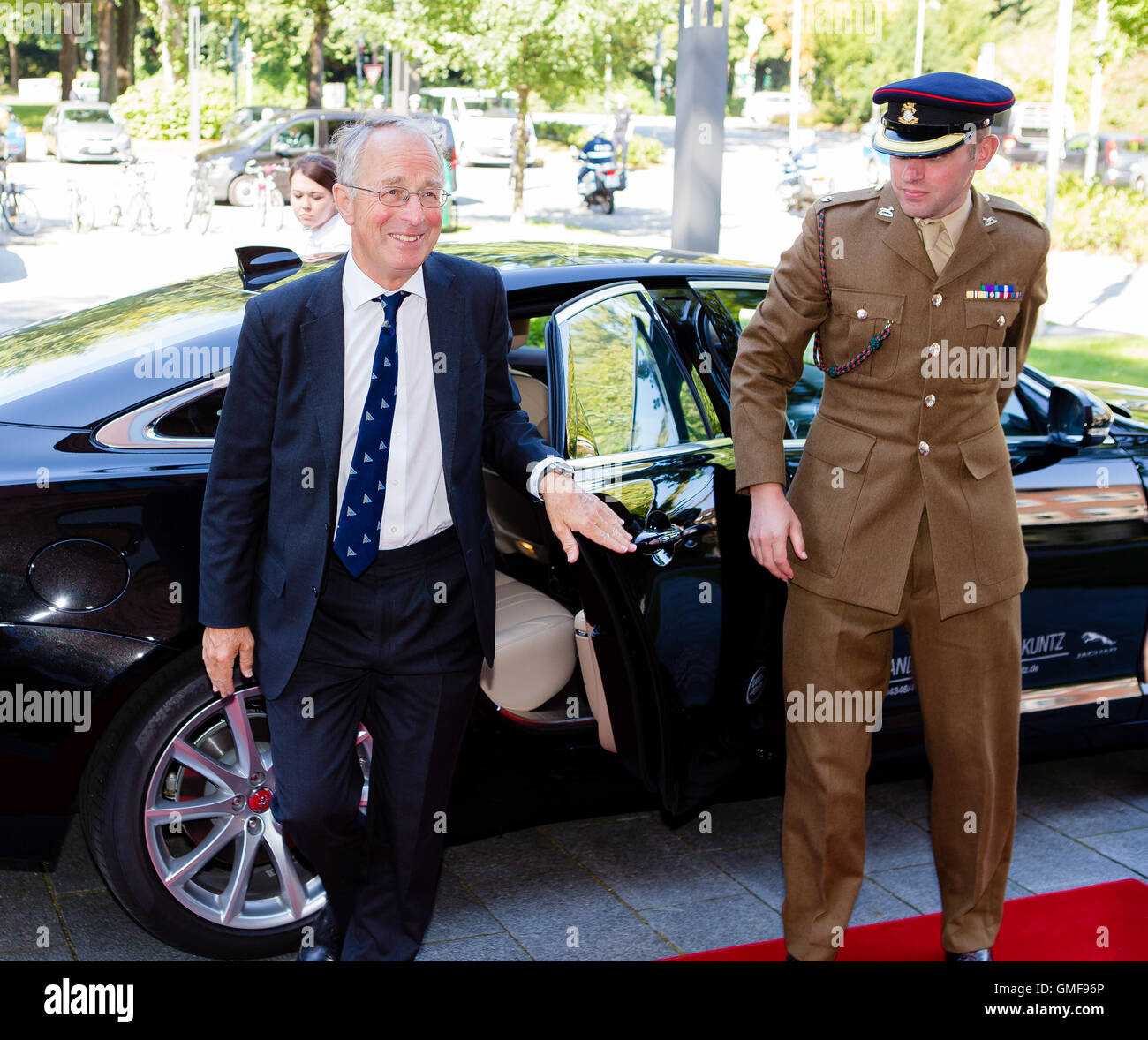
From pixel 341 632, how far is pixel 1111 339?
39.2 feet

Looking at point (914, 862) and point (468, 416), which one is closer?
point (468, 416)

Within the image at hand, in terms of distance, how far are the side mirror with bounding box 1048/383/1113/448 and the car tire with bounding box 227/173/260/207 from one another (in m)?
20.3

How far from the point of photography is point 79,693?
2787 mm

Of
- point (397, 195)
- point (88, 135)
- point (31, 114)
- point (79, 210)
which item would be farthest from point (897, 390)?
point (31, 114)

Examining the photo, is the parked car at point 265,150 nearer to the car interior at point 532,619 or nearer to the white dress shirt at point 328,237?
the white dress shirt at point 328,237

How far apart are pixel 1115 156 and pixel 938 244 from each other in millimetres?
34098

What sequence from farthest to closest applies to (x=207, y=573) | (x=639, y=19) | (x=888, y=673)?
(x=639, y=19)
(x=888, y=673)
(x=207, y=573)

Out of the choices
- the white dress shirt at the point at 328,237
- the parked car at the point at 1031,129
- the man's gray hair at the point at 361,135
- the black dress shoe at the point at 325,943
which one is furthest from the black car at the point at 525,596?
the parked car at the point at 1031,129

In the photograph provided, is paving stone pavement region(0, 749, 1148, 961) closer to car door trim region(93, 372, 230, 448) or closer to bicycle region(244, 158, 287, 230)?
car door trim region(93, 372, 230, 448)

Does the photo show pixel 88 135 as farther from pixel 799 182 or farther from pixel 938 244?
pixel 938 244

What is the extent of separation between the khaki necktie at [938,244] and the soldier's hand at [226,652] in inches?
61.3

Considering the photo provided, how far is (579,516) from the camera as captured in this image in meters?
2.46
